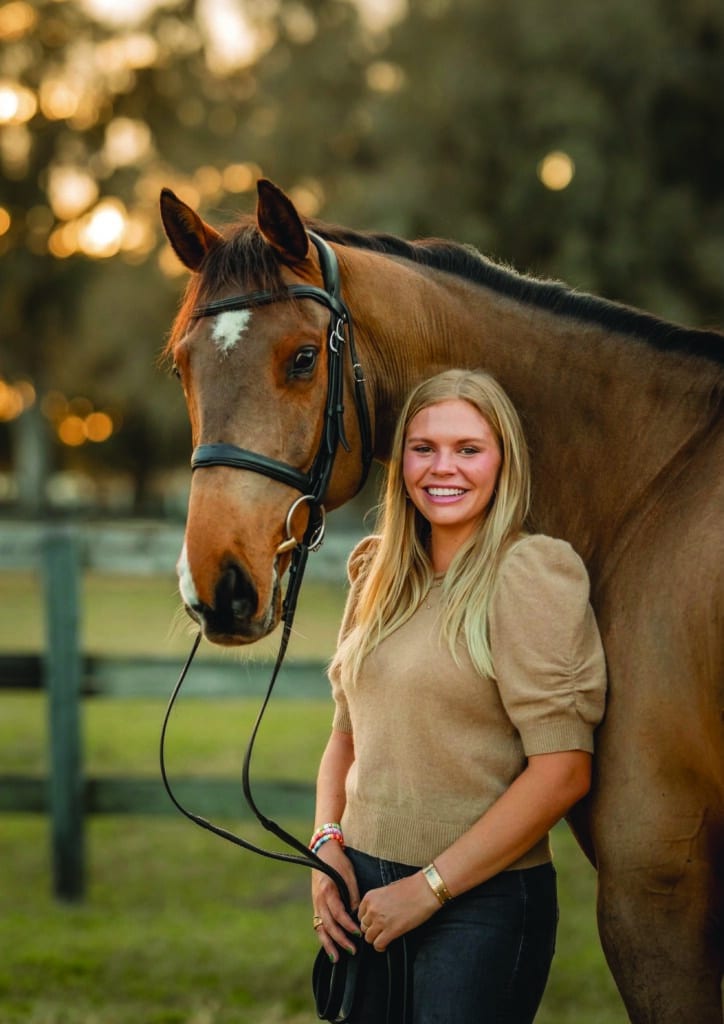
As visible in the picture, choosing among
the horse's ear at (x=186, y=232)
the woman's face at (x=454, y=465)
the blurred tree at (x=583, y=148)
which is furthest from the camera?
the blurred tree at (x=583, y=148)

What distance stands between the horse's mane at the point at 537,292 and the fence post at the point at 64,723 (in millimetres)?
3339

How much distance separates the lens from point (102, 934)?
5086mm

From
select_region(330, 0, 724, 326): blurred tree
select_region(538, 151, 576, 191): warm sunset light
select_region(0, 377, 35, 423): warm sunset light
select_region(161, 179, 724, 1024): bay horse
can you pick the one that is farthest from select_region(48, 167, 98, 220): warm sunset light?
select_region(161, 179, 724, 1024): bay horse

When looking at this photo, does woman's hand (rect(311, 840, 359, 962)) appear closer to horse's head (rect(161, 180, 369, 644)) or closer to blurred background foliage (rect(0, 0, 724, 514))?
horse's head (rect(161, 180, 369, 644))

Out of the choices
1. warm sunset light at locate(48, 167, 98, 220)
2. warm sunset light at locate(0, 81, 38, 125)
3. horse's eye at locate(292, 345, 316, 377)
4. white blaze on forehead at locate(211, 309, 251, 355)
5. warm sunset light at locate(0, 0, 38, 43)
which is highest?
warm sunset light at locate(0, 0, 38, 43)

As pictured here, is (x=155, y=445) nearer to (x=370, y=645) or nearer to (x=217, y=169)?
(x=217, y=169)

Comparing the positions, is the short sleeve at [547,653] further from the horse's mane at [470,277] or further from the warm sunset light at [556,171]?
the warm sunset light at [556,171]

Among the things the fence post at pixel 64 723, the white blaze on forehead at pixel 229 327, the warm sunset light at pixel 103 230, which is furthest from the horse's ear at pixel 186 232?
the warm sunset light at pixel 103 230

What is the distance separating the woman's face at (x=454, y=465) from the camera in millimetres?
2447

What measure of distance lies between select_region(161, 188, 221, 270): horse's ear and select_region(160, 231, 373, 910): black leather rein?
24cm

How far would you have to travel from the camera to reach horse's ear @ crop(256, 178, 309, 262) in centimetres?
246

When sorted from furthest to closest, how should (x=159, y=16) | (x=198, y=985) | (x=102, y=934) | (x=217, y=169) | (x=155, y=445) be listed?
(x=155, y=445), (x=159, y=16), (x=217, y=169), (x=102, y=934), (x=198, y=985)

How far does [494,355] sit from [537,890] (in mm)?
1301

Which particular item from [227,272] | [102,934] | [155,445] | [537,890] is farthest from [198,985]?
[155,445]
